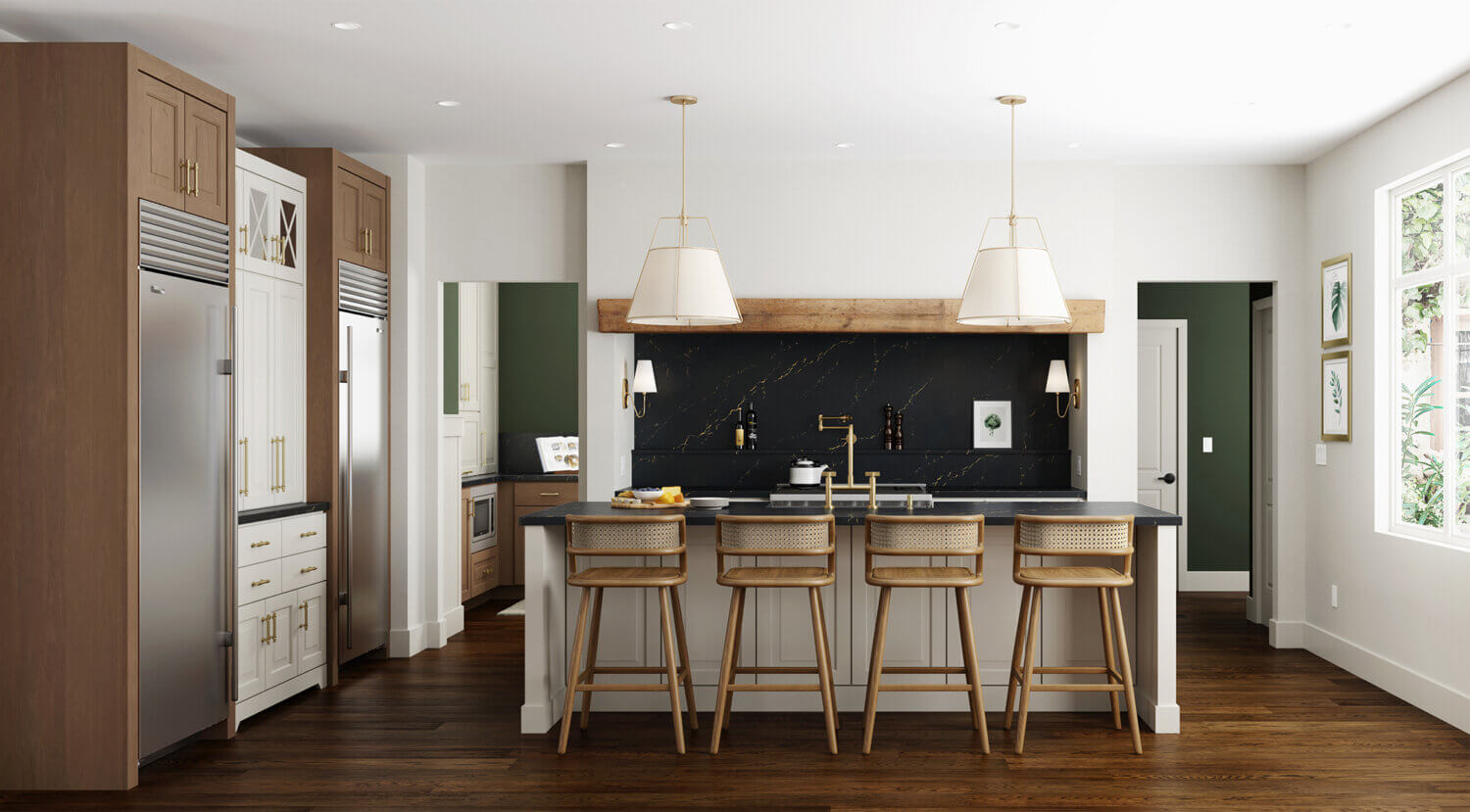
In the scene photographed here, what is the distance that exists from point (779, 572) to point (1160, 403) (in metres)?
4.56

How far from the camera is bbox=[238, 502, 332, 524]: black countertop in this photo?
183 inches

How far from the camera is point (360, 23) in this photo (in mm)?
4020

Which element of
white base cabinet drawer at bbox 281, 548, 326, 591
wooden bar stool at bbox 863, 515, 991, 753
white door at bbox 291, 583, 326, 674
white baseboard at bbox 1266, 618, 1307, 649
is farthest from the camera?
white baseboard at bbox 1266, 618, 1307, 649

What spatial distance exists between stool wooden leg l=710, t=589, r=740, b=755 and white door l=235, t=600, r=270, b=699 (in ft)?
6.55

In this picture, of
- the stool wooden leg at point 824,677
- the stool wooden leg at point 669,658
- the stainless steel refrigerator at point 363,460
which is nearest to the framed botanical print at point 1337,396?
the stool wooden leg at point 824,677

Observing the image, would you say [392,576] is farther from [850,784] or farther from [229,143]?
[850,784]

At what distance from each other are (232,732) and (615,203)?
133 inches

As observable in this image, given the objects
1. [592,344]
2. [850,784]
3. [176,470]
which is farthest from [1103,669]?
[176,470]

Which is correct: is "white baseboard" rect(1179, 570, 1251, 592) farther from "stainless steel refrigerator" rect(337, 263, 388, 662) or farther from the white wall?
"stainless steel refrigerator" rect(337, 263, 388, 662)

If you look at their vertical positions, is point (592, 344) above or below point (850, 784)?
above

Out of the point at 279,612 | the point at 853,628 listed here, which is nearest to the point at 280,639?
the point at 279,612

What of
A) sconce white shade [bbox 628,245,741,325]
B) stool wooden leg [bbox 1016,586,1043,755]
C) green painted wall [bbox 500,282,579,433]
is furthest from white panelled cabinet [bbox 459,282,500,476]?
stool wooden leg [bbox 1016,586,1043,755]

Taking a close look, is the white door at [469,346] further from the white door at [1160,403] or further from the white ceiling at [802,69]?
the white door at [1160,403]

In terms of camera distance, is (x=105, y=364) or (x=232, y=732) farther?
(x=232, y=732)
